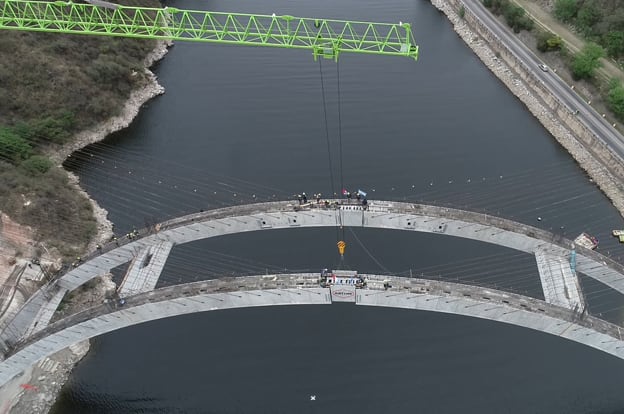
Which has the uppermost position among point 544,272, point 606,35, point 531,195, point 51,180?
point 606,35

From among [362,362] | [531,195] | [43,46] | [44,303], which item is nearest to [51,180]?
[44,303]

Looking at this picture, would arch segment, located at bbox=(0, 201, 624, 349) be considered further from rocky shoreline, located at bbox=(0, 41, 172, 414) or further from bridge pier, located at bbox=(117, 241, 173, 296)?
rocky shoreline, located at bbox=(0, 41, 172, 414)

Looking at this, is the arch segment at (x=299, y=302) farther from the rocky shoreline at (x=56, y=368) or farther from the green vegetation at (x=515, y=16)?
the green vegetation at (x=515, y=16)

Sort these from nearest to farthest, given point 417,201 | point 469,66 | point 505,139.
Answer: point 417,201
point 505,139
point 469,66

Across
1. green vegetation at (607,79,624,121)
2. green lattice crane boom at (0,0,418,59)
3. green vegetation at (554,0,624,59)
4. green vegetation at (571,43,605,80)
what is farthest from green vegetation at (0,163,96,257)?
green vegetation at (554,0,624,59)

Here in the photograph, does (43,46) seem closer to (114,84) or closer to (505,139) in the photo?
(114,84)

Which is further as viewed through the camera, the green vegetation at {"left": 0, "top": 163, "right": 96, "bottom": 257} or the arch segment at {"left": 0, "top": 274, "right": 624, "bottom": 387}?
the green vegetation at {"left": 0, "top": 163, "right": 96, "bottom": 257}

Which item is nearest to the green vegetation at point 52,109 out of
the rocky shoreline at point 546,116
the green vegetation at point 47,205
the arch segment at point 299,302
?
the green vegetation at point 47,205
